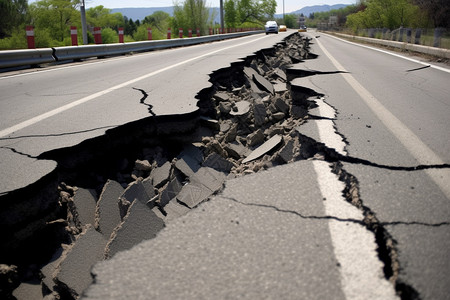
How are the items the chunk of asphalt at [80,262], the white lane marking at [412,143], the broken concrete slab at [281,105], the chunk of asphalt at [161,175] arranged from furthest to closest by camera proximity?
the broken concrete slab at [281,105] < the chunk of asphalt at [161,175] < the white lane marking at [412,143] < the chunk of asphalt at [80,262]

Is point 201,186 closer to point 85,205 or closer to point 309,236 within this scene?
point 85,205

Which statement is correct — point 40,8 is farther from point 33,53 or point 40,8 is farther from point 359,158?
point 359,158

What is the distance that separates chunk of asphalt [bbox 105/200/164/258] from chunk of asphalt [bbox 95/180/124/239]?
22 cm

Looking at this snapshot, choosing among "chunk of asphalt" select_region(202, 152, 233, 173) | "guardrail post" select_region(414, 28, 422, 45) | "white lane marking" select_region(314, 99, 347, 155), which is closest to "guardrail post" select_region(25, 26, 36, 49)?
"chunk of asphalt" select_region(202, 152, 233, 173)

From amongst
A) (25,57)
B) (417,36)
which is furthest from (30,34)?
(417,36)

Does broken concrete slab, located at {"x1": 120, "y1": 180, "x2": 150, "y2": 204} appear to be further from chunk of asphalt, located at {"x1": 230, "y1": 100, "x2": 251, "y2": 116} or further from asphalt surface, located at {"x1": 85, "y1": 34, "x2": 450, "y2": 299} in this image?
chunk of asphalt, located at {"x1": 230, "y1": 100, "x2": 251, "y2": 116}

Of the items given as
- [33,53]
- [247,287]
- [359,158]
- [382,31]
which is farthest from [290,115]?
[382,31]

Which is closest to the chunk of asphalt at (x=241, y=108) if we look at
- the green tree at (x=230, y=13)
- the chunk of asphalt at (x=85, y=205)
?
the chunk of asphalt at (x=85, y=205)

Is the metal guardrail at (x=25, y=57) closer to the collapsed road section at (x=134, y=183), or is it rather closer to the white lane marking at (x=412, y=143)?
the collapsed road section at (x=134, y=183)

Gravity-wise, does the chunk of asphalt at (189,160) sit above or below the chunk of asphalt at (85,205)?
above

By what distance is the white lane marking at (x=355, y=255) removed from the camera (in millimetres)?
1349

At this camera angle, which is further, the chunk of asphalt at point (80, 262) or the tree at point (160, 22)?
the tree at point (160, 22)

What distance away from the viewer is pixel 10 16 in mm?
30438

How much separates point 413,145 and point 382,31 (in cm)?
2454
